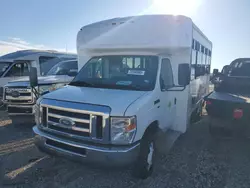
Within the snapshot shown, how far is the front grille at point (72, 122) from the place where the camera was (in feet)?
9.92

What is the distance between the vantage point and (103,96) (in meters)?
3.34

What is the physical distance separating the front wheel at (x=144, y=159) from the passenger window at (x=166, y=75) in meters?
1.07

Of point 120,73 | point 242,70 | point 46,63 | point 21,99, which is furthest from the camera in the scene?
point 46,63

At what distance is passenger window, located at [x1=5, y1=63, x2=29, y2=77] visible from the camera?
1013 centimetres

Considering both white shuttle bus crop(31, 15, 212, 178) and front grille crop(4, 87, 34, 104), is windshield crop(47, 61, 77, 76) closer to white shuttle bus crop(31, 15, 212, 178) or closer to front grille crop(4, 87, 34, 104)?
front grille crop(4, 87, 34, 104)

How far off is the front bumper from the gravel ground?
229 millimetres

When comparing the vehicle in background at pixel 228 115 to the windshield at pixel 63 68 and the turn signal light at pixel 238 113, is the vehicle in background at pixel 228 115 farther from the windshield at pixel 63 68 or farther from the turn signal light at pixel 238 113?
the windshield at pixel 63 68

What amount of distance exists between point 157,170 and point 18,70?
9.14 metres

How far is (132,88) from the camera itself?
3.66 m

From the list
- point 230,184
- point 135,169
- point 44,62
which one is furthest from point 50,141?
point 44,62

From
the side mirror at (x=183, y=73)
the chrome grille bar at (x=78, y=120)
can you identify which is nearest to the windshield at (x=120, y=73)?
the side mirror at (x=183, y=73)

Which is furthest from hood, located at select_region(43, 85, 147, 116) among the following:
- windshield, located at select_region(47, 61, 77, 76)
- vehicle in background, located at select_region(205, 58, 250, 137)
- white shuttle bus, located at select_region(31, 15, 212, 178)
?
windshield, located at select_region(47, 61, 77, 76)

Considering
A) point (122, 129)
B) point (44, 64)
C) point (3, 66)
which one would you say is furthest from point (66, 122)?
point (44, 64)

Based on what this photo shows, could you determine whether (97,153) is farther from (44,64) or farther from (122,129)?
(44,64)
